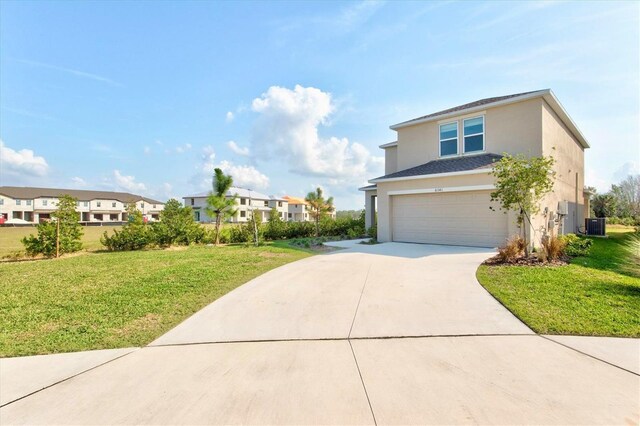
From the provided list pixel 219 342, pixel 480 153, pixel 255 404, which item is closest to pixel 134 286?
pixel 219 342

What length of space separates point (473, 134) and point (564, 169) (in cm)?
623

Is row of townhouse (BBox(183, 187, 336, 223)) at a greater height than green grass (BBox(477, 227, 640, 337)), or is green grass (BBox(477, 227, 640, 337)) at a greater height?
row of townhouse (BBox(183, 187, 336, 223))

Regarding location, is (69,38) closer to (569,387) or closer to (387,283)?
(387,283)

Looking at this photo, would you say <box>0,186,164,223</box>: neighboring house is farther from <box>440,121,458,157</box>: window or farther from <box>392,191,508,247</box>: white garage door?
<box>440,121,458,157</box>: window

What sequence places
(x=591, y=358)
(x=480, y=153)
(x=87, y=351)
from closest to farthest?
(x=591, y=358) → (x=87, y=351) → (x=480, y=153)

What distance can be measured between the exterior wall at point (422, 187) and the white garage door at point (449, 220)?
0.30 meters

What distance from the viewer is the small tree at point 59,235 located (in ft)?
37.1

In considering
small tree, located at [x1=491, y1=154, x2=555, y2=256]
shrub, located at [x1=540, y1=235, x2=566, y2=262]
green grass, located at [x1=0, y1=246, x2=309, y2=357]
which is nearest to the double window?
small tree, located at [x1=491, y1=154, x2=555, y2=256]

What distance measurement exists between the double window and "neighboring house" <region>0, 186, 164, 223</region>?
48.2 m

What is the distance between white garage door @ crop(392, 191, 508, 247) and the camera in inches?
476

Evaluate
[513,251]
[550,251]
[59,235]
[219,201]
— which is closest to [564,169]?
[550,251]

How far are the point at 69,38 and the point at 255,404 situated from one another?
1337 centimetres

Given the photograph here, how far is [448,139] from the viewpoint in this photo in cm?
1515

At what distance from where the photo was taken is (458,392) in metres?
2.83
